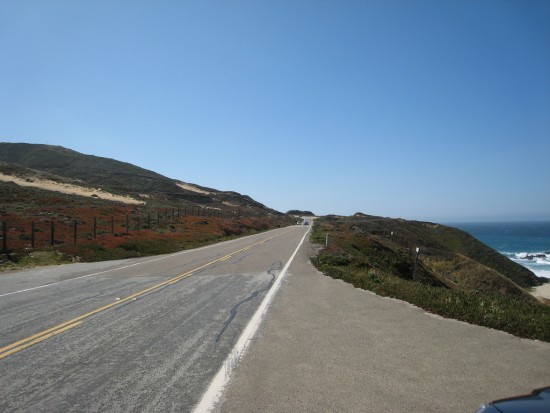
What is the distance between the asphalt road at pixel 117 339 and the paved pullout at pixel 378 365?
0.71 meters

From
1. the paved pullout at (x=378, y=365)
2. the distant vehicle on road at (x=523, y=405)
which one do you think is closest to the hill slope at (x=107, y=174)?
the paved pullout at (x=378, y=365)

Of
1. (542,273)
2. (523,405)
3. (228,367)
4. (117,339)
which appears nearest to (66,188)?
(117,339)

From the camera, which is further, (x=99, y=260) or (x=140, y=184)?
(x=140, y=184)

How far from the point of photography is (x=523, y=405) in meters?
3.01

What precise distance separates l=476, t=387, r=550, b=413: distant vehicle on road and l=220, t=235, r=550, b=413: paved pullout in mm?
1263

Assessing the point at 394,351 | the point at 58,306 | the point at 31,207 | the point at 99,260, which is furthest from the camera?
the point at 31,207

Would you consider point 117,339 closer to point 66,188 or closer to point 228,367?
point 228,367

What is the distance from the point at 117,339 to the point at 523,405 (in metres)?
5.97

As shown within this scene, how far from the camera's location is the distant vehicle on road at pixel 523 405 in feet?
9.61

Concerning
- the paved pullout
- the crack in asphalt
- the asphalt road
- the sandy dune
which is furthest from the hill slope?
the paved pullout

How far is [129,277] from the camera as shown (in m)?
14.4

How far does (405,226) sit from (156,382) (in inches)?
3060

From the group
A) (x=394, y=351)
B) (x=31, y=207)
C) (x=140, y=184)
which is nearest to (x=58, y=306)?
(x=394, y=351)

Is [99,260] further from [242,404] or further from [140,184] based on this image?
[140,184]
